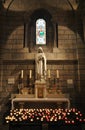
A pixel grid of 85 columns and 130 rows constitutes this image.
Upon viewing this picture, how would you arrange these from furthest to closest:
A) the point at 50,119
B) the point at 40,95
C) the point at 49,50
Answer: the point at 49,50, the point at 40,95, the point at 50,119

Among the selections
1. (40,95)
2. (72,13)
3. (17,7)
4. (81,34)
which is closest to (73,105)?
(40,95)

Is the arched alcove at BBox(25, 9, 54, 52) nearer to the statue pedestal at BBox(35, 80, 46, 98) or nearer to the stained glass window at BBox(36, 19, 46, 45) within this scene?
the stained glass window at BBox(36, 19, 46, 45)

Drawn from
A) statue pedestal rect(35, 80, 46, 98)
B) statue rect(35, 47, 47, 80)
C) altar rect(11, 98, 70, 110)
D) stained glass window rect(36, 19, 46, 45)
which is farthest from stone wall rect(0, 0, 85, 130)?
statue pedestal rect(35, 80, 46, 98)

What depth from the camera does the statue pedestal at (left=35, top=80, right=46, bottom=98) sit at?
9.99 meters

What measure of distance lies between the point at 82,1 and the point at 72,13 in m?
0.76

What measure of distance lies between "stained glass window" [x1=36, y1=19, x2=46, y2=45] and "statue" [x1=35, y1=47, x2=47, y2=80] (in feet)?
3.55

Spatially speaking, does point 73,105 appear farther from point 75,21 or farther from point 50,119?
point 75,21

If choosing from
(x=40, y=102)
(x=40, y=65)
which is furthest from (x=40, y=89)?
(x=40, y=65)

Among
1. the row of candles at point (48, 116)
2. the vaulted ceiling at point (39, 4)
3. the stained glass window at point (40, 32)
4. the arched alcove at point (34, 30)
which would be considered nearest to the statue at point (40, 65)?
the arched alcove at point (34, 30)

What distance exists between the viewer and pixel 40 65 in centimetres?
1065

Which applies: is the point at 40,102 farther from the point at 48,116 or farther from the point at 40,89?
the point at 48,116

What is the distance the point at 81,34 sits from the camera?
1159 centimetres

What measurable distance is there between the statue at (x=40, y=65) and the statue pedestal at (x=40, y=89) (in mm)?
347

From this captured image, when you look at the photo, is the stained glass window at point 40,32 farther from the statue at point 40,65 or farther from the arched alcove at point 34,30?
the statue at point 40,65
